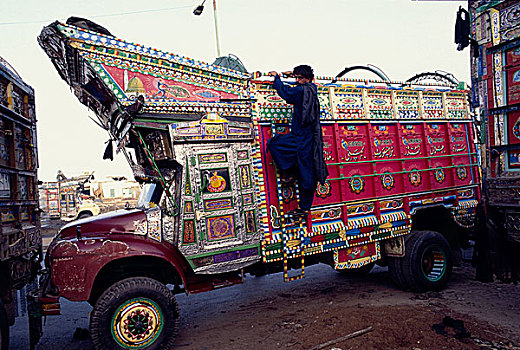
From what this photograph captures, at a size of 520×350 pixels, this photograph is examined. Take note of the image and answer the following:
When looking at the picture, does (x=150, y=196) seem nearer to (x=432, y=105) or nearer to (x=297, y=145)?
(x=297, y=145)

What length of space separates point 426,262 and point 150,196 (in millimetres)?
4467

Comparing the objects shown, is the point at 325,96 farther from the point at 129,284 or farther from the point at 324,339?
the point at 129,284

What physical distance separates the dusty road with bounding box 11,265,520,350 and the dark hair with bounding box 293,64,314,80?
3193 millimetres

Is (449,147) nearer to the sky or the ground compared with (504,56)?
nearer to the ground

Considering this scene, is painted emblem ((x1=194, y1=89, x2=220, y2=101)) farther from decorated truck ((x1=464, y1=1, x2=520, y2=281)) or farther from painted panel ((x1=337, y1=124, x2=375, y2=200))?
decorated truck ((x1=464, y1=1, x2=520, y2=281))

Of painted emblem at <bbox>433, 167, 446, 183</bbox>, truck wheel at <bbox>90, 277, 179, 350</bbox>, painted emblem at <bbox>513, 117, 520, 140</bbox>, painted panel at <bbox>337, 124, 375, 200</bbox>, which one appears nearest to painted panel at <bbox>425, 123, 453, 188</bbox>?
painted emblem at <bbox>433, 167, 446, 183</bbox>

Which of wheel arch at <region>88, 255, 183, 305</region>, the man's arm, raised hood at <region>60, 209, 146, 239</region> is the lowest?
wheel arch at <region>88, 255, 183, 305</region>

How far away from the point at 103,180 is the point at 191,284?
21685 mm

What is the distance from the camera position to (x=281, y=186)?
5.04 meters

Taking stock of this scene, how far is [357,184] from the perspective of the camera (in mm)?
5617

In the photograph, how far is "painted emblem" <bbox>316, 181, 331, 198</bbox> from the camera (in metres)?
5.28

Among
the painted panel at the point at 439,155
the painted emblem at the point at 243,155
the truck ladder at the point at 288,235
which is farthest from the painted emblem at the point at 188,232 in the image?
the painted panel at the point at 439,155

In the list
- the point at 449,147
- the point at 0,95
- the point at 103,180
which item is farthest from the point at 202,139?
the point at 103,180

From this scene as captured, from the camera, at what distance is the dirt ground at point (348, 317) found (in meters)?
4.32
